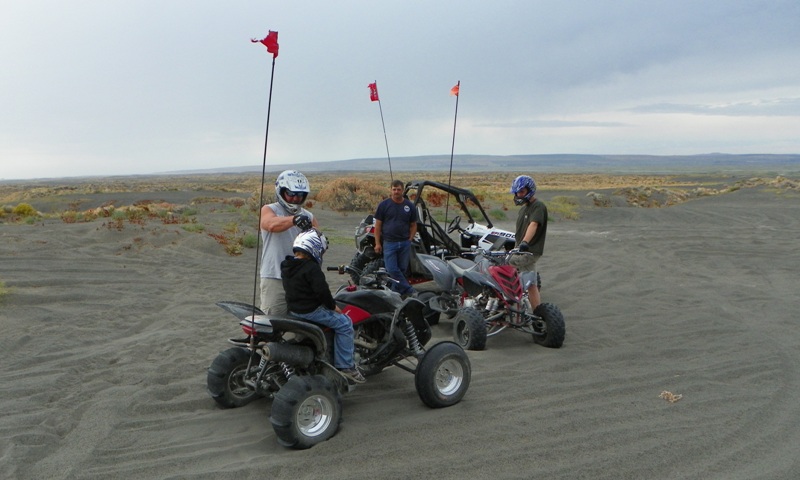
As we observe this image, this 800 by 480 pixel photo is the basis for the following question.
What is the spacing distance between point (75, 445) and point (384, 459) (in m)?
2.36

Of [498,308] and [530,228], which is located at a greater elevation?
[530,228]

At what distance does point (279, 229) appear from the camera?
4.99 m

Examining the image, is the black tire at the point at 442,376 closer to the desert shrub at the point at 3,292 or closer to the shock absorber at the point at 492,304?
the shock absorber at the point at 492,304

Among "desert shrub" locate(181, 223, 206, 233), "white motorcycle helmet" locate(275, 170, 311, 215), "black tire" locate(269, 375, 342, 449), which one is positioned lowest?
"black tire" locate(269, 375, 342, 449)

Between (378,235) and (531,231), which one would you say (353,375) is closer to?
(531,231)

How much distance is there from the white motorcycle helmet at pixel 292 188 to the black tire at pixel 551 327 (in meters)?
3.53

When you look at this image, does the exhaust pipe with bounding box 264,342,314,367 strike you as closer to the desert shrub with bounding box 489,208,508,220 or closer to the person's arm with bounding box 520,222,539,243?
the person's arm with bounding box 520,222,539,243

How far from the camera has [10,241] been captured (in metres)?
12.4

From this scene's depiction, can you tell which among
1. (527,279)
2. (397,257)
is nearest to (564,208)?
(397,257)

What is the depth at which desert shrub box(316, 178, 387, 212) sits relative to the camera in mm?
26594

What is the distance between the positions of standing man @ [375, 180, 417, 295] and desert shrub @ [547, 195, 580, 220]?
17.9 meters

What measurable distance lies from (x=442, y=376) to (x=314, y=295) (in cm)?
153

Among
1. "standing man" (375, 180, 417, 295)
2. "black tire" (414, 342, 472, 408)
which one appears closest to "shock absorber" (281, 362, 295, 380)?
"black tire" (414, 342, 472, 408)

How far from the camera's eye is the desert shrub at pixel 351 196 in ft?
87.2
